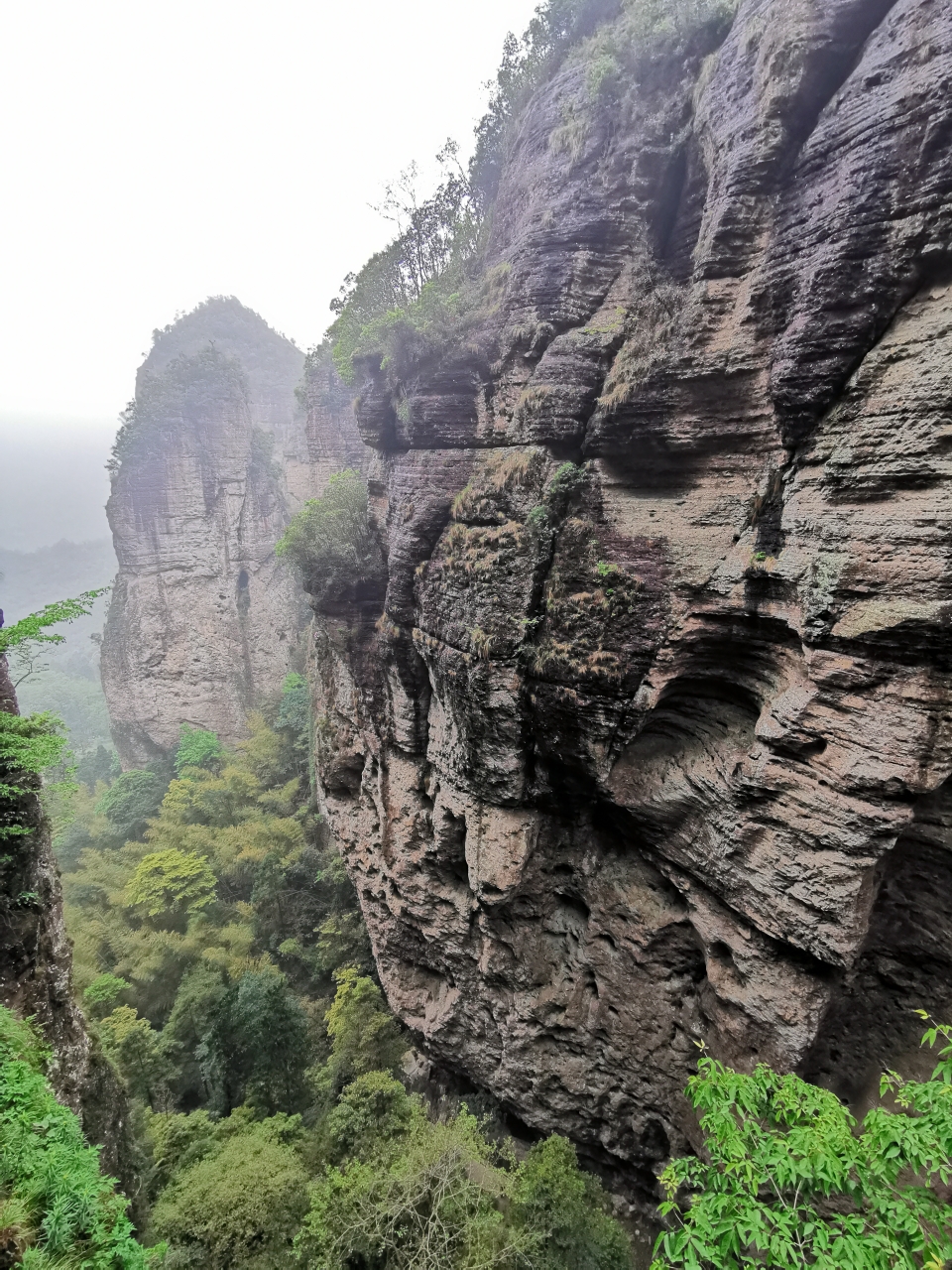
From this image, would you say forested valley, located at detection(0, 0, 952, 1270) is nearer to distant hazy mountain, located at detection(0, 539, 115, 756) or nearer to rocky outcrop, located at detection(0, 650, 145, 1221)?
rocky outcrop, located at detection(0, 650, 145, 1221)

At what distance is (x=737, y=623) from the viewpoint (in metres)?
6.83

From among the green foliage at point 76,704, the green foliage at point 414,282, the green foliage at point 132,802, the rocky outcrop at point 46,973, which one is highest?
the green foliage at point 414,282

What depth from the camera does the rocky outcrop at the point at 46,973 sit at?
585cm

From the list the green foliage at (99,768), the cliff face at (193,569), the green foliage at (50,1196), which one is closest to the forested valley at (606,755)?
the green foliage at (50,1196)

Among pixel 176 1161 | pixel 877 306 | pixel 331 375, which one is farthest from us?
pixel 331 375

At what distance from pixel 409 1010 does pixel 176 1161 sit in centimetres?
446

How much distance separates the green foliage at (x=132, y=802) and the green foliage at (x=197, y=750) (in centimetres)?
113

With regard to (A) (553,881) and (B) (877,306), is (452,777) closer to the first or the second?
(A) (553,881)

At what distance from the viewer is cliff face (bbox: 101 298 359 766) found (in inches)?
960

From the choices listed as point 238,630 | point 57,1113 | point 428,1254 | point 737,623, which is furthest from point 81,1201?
point 238,630

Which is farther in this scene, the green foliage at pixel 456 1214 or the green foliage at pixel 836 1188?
the green foliage at pixel 456 1214

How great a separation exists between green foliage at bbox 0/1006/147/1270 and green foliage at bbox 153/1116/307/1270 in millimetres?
4691

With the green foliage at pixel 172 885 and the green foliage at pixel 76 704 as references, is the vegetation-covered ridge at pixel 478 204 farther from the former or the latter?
the green foliage at pixel 76 704

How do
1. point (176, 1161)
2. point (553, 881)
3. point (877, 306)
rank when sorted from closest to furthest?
point (877, 306) < point (176, 1161) < point (553, 881)
